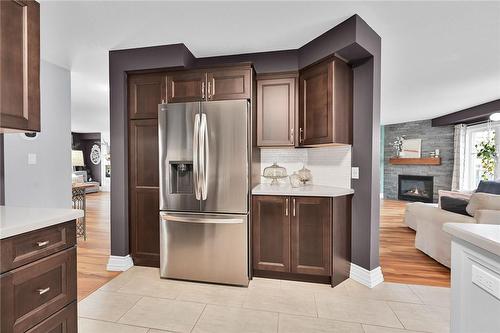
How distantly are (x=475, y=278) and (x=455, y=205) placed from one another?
7.95ft

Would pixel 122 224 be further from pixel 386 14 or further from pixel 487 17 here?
pixel 487 17

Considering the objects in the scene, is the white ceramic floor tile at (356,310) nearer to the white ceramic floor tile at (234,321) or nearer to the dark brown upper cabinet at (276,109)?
the white ceramic floor tile at (234,321)

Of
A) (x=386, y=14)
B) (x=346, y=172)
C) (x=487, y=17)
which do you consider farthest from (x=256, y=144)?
(x=487, y=17)

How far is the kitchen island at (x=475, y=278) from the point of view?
89 cm

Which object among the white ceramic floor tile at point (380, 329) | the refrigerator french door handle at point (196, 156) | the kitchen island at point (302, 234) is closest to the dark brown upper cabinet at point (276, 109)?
the kitchen island at point (302, 234)

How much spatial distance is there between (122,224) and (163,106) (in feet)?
4.61

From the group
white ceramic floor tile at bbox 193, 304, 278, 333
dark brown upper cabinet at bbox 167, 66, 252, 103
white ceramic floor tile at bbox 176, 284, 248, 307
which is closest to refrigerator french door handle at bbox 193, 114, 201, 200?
dark brown upper cabinet at bbox 167, 66, 252, 103

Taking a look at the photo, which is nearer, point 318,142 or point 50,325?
point 50,325

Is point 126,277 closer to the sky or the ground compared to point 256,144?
closer to the ground

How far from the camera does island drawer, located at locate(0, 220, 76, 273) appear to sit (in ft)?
3.41

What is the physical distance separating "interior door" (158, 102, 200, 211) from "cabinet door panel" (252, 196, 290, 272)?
64cm

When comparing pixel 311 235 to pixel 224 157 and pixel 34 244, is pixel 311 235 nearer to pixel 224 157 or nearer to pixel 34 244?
pixel 224 157

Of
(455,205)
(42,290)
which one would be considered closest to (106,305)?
(42,290)

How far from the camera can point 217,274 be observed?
8.02ft
